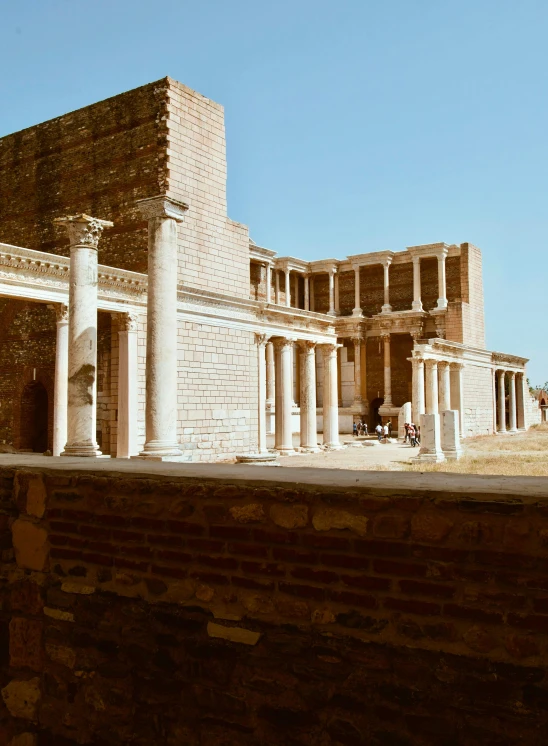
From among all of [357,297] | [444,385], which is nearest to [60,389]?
[444,385]

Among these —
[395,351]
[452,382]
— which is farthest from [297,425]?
[395,351]

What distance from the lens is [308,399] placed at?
22.5 metres

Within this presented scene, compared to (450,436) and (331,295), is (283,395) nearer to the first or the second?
(450,436)

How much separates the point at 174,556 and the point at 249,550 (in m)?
0.49

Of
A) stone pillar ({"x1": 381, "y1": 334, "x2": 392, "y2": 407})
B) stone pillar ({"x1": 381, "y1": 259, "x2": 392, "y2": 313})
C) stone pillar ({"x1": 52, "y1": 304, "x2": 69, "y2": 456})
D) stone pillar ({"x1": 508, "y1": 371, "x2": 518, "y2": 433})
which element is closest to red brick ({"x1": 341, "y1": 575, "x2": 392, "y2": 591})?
stone pillar ({"x1": 52, "y1": 304, "x2": 69, "y2": 456})

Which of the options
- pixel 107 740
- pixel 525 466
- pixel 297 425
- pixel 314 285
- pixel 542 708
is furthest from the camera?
pixel 314 285

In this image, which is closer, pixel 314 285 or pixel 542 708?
pixel 542 708

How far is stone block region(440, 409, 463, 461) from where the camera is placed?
63.0 feet

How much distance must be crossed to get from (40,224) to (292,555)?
21.0 meters

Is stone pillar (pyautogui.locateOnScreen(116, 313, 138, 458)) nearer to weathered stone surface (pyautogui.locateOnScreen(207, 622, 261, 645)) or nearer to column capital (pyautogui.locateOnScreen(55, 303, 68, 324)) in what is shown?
column capital (pyautogui.locateOnScreen(55, 303, 68, 324))

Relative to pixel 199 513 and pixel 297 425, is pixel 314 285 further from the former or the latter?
pixel 199 513

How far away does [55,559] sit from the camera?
392cm

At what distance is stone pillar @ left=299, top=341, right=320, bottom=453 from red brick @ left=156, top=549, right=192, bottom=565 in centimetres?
1895

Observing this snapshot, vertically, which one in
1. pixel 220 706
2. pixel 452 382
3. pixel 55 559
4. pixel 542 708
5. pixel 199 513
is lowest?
pixel 220 706
